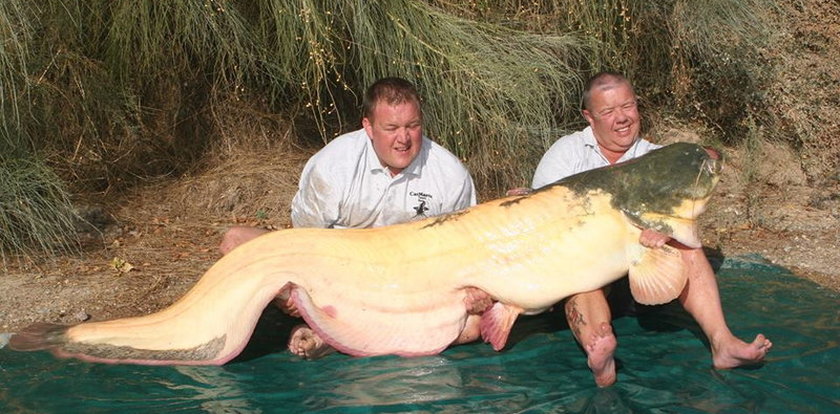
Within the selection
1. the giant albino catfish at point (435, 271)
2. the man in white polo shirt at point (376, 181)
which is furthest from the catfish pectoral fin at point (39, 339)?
the man in white polo shirt at point (376, 181)

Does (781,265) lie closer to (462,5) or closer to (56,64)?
(462,5)

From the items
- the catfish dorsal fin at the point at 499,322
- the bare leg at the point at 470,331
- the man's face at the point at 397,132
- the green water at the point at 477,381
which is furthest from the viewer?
the man's face at the point at 397,132

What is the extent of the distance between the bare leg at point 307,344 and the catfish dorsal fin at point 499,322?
0.74 metres

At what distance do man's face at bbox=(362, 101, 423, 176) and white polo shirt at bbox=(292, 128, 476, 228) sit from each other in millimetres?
125

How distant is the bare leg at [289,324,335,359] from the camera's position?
4.13 m

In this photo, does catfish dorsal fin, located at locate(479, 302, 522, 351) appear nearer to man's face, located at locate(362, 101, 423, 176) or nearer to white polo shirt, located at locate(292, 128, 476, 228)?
white polo shirt, located at locate(292, 128, 476, 228)

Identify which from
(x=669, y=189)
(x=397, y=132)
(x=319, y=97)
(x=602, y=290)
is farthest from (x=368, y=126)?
(x=319, y=97)

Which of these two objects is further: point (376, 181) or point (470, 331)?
point (376, 181)

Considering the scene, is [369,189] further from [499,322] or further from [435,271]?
[499,322]

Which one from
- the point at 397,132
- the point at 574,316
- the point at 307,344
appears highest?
the point at 397,132

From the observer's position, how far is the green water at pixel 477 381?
371cm

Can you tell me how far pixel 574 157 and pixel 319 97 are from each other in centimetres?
244

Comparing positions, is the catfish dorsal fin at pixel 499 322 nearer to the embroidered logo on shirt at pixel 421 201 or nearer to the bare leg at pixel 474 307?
the bare leg at pixel 474 307

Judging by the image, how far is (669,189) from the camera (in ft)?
12.9
